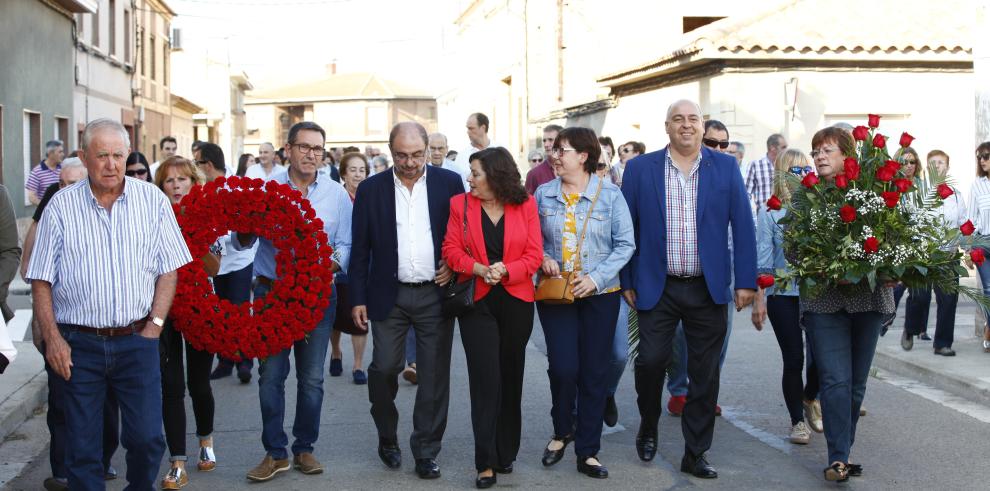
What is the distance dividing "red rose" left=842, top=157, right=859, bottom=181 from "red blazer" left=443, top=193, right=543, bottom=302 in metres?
1.72

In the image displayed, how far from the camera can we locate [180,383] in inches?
262

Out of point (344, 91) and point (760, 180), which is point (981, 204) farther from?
point (344, 91)

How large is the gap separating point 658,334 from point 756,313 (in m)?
0.68

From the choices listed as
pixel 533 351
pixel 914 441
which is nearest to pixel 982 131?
pixel 533 351

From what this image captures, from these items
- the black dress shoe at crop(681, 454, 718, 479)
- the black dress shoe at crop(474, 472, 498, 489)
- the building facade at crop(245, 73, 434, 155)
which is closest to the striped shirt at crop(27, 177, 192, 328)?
the black dress shoe at crop(474, 472, 498, 489)

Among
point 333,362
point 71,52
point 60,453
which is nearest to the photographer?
point 60,453

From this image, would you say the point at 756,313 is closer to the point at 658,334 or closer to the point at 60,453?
the point at 658,334

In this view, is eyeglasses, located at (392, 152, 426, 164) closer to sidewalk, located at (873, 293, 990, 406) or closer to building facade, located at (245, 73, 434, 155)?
sidewalk, located at (873, 293, 990, 406)

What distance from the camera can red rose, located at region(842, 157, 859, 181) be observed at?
641 centimetres

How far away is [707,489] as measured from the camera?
6.46 m

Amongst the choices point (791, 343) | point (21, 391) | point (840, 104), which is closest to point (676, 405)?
point (791, 343)

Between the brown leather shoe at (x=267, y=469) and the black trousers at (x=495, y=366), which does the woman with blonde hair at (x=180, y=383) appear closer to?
the brown leather shoe at (x=267, y=469)

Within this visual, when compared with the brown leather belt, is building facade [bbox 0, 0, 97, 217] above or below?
above

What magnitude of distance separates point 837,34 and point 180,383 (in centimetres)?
1640
